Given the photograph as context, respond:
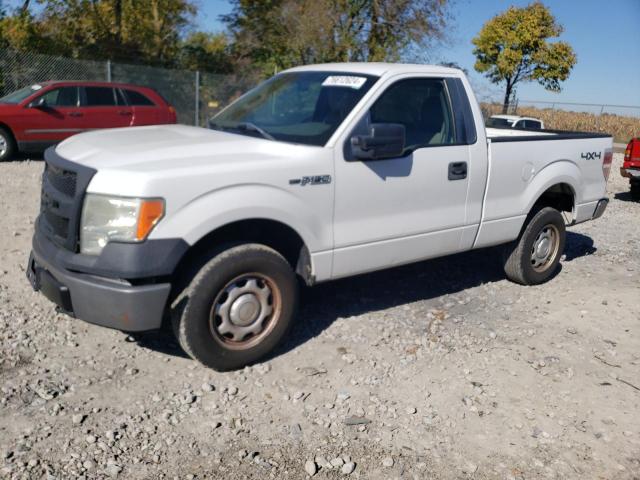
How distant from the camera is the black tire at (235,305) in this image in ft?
12.2

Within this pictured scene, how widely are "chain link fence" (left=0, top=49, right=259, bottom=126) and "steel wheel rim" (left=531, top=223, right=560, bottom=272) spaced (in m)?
10.0

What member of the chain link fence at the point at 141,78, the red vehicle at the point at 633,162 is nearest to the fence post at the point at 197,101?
the chain link fence at the point at 141,78

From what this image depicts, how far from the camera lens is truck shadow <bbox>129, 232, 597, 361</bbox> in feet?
14.9

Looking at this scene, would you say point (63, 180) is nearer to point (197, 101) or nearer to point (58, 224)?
point (58, 224)

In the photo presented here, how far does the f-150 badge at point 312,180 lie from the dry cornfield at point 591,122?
3099 cm

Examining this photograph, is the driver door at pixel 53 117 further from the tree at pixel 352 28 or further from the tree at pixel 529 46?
the tree at pixel 529 46

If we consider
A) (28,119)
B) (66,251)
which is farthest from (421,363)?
(28,119)

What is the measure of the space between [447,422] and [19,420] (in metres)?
2.43

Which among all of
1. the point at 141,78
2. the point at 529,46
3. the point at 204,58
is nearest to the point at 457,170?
the point at 141,78

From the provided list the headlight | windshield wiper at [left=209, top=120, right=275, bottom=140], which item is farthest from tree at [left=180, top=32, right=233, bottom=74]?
the headlight

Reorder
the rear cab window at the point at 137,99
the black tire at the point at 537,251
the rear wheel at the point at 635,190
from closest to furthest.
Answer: the black tire at the point at 537,251, the rear wheel at the point at 635,190, the rear cab window at the point at 137,99

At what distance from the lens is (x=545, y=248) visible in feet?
20.5

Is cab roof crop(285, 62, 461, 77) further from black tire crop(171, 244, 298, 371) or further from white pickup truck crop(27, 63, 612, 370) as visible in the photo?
black tire crop(171, 244, 298, 371)

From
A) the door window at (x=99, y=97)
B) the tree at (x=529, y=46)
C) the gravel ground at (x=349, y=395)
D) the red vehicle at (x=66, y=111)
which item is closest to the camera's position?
the gravel ground at (x=349, y=395)
